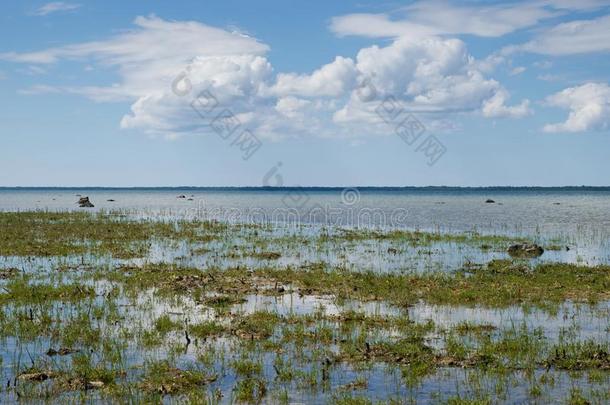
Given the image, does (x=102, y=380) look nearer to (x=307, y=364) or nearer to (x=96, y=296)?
(x=307, y=364)

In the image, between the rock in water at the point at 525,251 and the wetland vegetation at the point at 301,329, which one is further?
the rock in water at the point at 525,251

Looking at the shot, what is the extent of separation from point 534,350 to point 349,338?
14.1 ft

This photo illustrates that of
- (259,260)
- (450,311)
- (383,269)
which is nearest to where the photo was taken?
(450,311)

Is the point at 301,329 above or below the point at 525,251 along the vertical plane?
below

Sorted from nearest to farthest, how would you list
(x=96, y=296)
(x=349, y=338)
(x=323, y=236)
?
(x=349, y=338) < (x=96, y=296) < (x=323, y=236)

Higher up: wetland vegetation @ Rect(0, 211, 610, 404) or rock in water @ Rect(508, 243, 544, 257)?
rock in water @ Rect(508, 243, 544, 257)

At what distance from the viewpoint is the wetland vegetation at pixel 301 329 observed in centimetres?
1121

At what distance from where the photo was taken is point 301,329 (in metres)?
15.4

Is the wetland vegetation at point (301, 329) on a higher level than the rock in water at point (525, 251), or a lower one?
lower

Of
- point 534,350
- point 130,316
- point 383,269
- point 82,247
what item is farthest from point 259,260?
point 534,350

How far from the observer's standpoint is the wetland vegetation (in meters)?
11.2

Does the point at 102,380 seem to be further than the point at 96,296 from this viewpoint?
No

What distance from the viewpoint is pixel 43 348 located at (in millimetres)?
13773

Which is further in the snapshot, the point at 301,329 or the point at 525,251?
the point at 525,251
